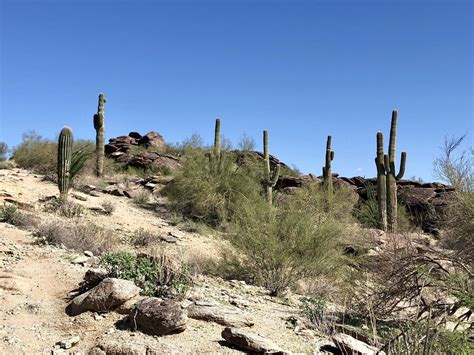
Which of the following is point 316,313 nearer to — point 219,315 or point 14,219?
point 219,315

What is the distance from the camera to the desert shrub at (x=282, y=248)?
8.83m

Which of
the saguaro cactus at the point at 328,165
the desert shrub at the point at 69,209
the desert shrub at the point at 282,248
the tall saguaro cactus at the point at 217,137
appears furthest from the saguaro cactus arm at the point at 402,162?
the desert shrub at the point at 69,209

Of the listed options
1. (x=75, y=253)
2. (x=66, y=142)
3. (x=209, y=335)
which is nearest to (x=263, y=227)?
(x=75, y=253)

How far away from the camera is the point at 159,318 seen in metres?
4.93

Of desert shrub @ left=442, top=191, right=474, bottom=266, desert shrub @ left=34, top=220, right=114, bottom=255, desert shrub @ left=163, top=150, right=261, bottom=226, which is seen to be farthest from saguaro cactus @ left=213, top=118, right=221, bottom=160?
desert shrub @ left=442, top=191, right=474, bottom=266

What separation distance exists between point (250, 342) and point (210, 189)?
12.6m

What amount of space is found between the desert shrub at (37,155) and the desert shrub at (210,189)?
5.54m

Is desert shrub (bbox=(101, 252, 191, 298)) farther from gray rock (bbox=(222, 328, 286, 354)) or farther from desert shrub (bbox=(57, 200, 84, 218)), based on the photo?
desert shrub (bbox=(57, 200, 84, 218))

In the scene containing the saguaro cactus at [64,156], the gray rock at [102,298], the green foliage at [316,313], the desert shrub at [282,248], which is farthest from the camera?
the saguaro cactus at [64,156]

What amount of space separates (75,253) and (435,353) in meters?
5.79

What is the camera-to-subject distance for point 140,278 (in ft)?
20.7

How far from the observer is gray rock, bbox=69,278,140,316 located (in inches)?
214

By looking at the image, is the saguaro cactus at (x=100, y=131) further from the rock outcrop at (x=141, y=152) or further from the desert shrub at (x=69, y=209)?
the desert shrub at (x=69, y=209)

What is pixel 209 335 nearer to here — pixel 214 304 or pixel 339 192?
pixel 214 304
